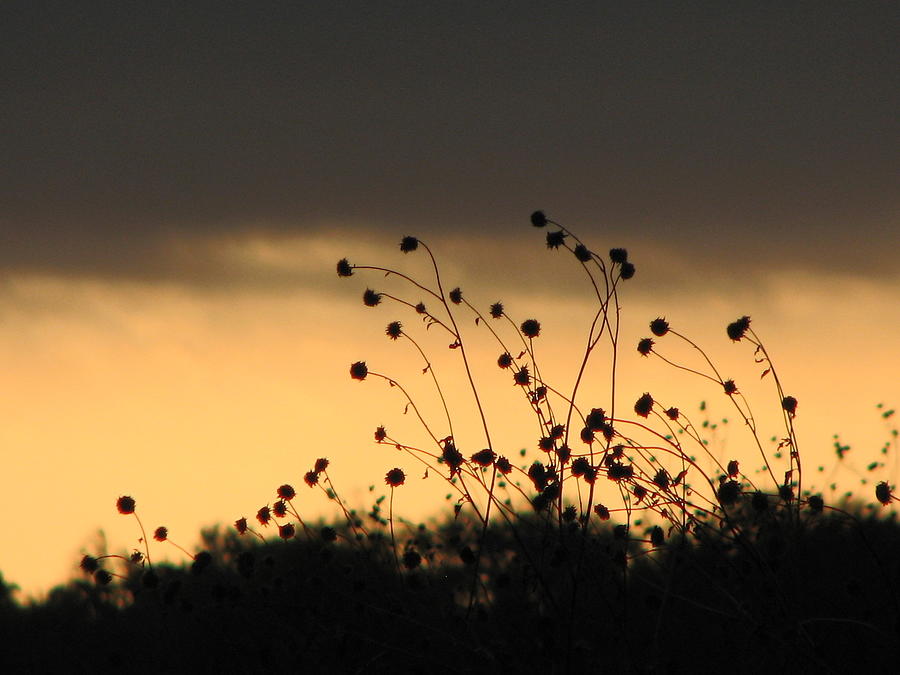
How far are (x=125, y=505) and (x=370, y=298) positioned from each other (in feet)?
6.66

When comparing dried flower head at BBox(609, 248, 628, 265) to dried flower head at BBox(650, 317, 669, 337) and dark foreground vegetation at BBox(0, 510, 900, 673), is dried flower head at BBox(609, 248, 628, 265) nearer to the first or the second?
dried flower head at BBox(650, 317, 669, 337)

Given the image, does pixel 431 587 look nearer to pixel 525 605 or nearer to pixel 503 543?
pixel 525 605

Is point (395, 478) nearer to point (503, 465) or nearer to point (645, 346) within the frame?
point (503, 465)

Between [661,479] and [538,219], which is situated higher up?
[538,219]

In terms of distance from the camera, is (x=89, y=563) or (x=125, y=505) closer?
(x=89, y=563)

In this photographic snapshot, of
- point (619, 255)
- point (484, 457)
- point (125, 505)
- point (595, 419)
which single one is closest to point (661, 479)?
point (595, 419)

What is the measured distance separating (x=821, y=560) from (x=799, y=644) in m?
4.03

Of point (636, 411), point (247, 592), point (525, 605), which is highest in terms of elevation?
point (636, 411)

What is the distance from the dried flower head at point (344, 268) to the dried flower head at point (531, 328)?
1.03m

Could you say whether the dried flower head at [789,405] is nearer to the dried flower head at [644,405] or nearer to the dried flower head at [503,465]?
the dried flower head at [644,405]

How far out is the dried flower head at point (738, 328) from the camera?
5281mm

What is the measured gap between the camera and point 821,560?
8.03 m

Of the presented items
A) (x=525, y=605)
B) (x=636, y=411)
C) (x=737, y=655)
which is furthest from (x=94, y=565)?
(x=737, y=655)

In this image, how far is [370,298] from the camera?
5.59 meters
